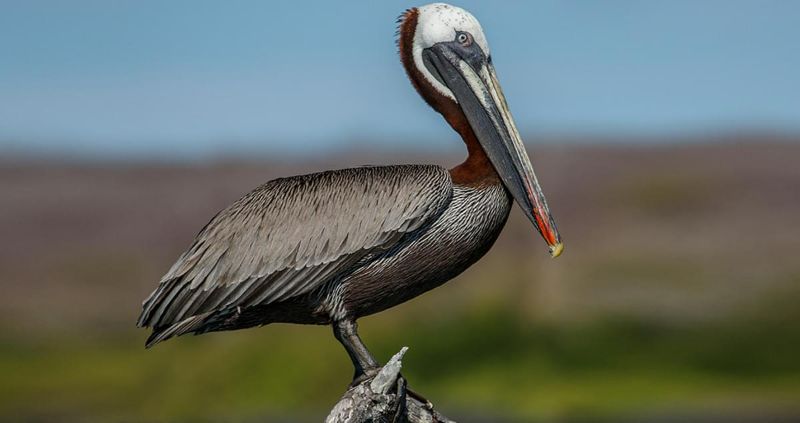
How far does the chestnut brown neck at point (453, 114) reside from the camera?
6.84 m

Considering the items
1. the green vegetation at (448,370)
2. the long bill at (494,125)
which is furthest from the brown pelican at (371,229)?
the green vegetation at (448,370)

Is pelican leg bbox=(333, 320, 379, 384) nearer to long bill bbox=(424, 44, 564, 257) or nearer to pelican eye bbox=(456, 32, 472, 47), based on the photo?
long bill bbox=(424, 44, 564, 257)

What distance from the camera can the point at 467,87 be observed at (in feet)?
22.8

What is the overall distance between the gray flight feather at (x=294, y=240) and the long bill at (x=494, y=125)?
283mm

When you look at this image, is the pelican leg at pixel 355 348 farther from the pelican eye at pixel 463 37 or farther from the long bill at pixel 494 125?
the pelican eye at pixel 463 37

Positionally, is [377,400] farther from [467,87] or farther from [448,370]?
[448,370]

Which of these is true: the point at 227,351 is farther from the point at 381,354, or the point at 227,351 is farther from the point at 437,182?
the point at 437,182

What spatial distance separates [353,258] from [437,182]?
0.52m

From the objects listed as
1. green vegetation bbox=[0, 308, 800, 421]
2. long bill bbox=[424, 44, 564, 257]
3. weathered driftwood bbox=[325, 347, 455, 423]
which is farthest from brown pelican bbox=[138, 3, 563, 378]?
green vegetation bbox=[0, 308, 800, 421]

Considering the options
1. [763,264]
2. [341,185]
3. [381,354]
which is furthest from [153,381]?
[341,185]

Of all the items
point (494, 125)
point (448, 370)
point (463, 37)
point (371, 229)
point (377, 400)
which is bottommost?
point (448, 370)

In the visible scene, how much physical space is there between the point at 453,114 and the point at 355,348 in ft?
4.01

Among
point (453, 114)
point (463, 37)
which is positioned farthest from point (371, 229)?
point (463, 37)

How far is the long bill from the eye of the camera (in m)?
6.79
